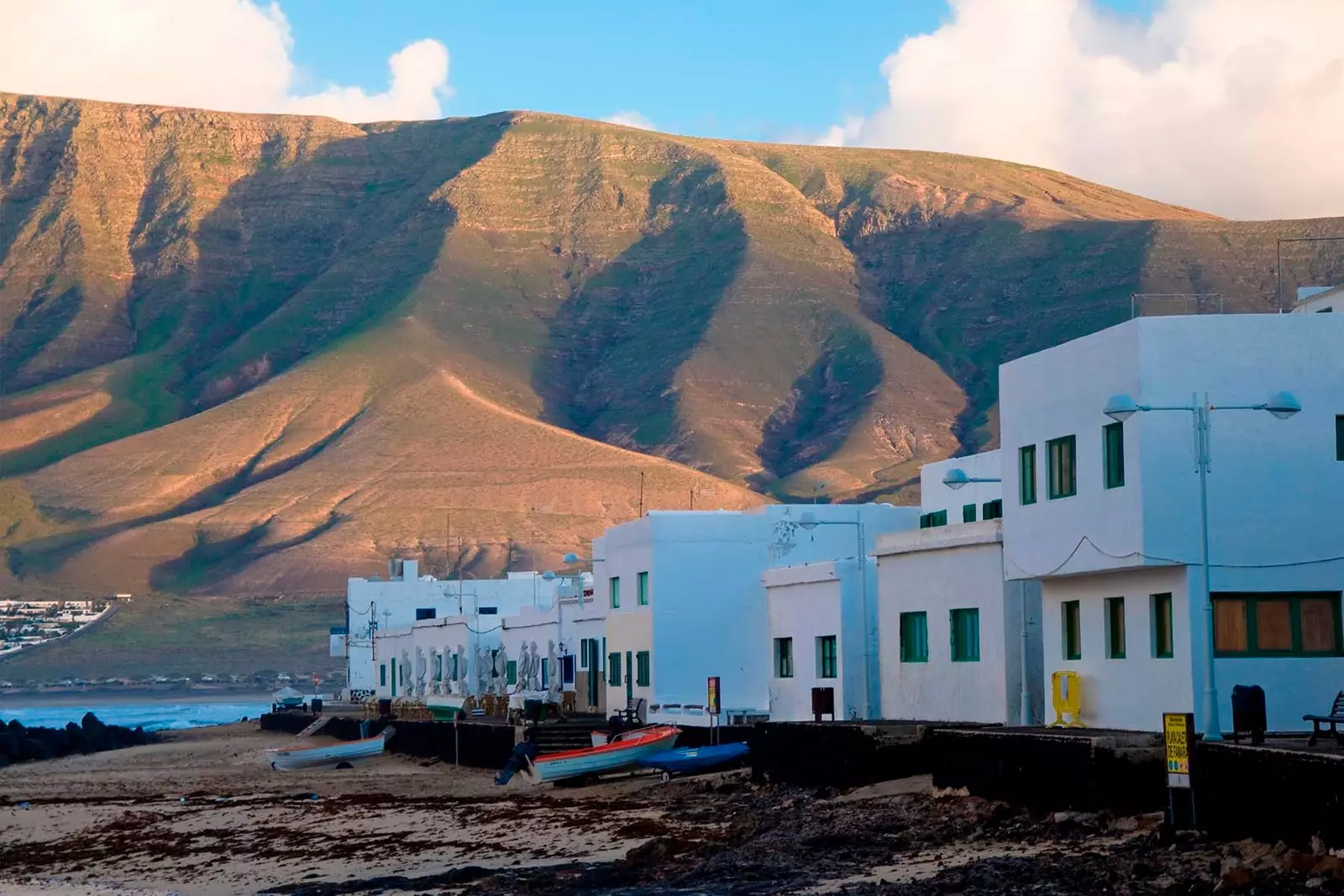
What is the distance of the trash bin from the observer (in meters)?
24.1

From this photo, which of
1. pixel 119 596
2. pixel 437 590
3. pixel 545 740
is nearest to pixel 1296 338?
pixel 545 740

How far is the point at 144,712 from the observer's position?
134 meters

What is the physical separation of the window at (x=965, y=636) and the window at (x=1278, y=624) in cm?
794

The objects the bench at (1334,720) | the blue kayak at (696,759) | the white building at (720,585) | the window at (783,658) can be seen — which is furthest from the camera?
the white building at (720,585)

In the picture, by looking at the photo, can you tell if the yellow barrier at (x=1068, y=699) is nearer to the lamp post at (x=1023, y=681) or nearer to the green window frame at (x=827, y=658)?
the lamp post at (x=1023, y=681)

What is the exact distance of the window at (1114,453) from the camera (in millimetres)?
29359

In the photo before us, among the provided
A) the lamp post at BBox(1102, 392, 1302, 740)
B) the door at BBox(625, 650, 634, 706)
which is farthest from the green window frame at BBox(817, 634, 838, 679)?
the lamp post at BBox(1102, 392, 1302, 740)

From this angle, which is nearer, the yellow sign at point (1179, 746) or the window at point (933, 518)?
the yellow sign at point (1179, 746)

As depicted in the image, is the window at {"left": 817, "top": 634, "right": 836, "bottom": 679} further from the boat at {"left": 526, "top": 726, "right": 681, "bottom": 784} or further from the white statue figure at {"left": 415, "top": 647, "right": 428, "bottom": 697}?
the white statue figure at {"left": 415, "top": 647, "right": 428, "bottom": 697}

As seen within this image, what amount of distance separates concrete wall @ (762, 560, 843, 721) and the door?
A: 7015 mm

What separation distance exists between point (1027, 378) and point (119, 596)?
14246cm

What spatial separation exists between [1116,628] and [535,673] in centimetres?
3583

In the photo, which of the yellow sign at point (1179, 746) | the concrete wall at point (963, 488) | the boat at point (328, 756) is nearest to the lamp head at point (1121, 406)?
the yellow sign at point (1179, 746)

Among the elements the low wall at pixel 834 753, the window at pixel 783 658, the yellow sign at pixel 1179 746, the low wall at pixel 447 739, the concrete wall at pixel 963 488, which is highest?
the concrete wall at pixel 963 488
